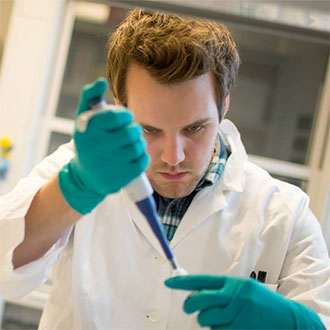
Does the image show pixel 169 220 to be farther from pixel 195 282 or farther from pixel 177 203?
pixel 195 282

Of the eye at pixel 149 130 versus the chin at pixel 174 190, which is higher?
the eye at pixel 149 130

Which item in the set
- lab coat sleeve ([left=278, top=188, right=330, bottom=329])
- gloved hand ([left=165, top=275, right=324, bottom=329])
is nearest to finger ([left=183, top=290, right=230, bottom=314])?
gloved hand ([left=165, top=275, right=324, bottom=329])

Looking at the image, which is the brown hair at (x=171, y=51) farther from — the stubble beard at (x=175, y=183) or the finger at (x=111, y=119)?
the finger at (x=111, y=119)

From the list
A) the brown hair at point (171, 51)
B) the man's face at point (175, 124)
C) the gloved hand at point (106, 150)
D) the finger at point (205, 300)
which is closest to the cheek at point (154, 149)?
the man's face at point (175, 124)

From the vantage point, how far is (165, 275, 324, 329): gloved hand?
881mm

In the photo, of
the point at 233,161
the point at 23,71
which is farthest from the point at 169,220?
the point at 23,71

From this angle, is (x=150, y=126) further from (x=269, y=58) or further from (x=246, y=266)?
(x=269, y=58)

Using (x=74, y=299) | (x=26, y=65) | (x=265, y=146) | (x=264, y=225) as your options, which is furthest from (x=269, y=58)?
(x=74, y=299)

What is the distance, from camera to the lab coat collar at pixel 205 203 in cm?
128

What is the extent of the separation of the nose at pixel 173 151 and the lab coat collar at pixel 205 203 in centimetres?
23

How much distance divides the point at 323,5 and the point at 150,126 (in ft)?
1.77

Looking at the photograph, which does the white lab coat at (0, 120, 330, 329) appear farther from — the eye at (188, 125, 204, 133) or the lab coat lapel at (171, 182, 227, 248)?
the eye at (188, 125, 204, 133)

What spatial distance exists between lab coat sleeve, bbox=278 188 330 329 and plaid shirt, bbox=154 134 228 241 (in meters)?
0.23

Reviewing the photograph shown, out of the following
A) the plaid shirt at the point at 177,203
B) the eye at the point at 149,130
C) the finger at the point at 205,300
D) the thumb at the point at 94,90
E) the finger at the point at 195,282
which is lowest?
the finger at the point at 205,300
